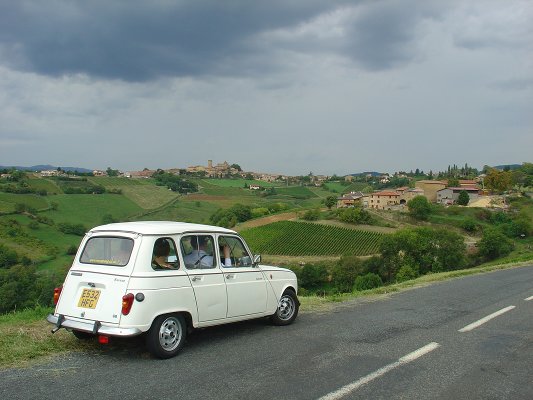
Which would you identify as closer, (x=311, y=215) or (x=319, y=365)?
(x=319, y=365)

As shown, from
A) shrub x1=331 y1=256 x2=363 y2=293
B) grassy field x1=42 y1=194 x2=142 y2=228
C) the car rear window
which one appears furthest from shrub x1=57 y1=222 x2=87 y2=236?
the car rear window

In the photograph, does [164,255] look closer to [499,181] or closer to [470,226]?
[470,226]

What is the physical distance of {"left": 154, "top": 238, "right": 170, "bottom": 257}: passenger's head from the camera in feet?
22.2

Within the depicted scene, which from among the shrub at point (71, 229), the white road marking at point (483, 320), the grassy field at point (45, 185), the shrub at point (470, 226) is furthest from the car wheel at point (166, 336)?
the grassy field at point (45, 185)

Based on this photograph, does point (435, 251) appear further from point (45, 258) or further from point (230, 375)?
point (230, 375)

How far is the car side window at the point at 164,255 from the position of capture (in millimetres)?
6719

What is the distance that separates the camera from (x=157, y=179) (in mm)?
165500

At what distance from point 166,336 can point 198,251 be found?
1.43m

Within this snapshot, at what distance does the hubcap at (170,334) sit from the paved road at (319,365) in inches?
8.5

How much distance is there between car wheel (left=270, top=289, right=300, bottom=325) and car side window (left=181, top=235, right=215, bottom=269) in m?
1.89

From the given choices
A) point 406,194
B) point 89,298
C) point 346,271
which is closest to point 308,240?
point 346,271

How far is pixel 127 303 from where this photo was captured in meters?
6.20

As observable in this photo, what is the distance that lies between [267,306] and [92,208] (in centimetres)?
10210

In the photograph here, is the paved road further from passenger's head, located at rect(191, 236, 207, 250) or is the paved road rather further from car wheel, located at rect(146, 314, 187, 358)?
passenger's head, located at rect(191, 236, 207, 250)
